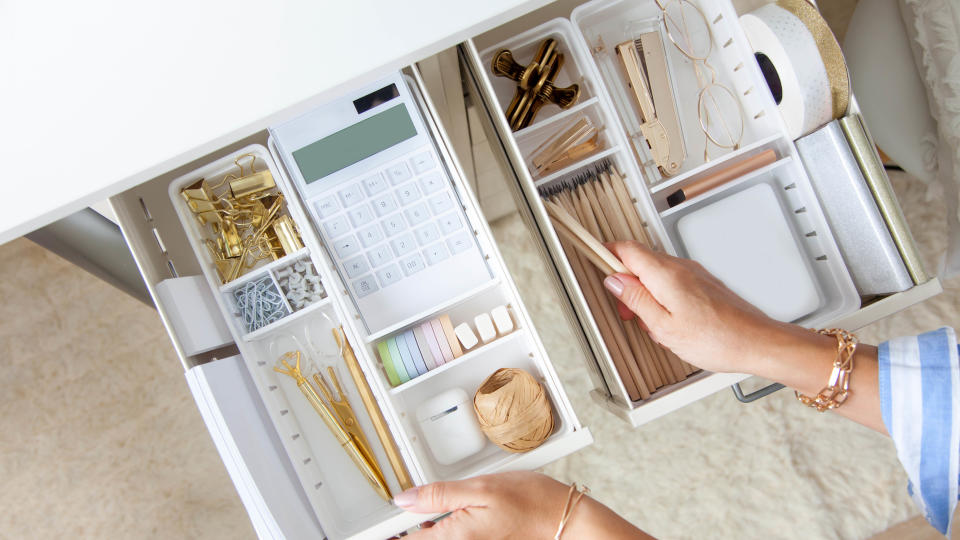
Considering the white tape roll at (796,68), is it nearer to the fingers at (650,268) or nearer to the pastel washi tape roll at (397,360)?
the fingers at (650,268)

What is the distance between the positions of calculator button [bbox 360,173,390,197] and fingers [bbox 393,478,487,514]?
0.33 metres

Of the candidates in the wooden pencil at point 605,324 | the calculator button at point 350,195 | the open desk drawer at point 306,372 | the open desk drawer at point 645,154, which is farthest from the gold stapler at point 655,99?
the calculator button at point 350,195

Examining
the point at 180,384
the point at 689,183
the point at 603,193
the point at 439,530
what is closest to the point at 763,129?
the point at 689,183

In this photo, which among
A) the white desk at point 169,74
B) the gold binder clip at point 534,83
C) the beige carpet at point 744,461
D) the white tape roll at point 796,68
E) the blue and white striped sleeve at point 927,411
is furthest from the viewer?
the beige carpet at point 744,461

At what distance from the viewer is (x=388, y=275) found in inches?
27.0

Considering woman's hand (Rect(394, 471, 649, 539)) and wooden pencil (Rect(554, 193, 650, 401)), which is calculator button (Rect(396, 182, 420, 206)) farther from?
woman's hand (Rect(394, 471, 649, 539))

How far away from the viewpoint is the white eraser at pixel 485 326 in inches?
27.0

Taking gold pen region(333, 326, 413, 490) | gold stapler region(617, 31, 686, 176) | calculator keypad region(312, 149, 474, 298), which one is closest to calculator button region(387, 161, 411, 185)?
calculator keypad region(312, 149, 474, 298)

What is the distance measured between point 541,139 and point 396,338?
1.14 feet

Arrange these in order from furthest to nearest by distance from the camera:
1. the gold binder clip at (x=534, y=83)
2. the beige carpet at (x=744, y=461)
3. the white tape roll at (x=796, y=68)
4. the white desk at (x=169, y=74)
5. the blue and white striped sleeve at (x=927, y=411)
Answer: the beige carpet at (x=744, y=461) < the gold binder clip at (x=534, y=83) < the white tape roll at (x=796, y=68) < the blue and white striped sleeve at (x=927, y=411) < the white desk at (x=169, y=74)

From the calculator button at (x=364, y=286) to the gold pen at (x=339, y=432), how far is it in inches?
4.8

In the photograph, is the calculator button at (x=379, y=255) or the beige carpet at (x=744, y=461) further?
the beige carpet at (x=744, y=461)

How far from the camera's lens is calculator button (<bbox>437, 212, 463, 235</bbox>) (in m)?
0.68

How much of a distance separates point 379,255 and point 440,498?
0.93 ft
